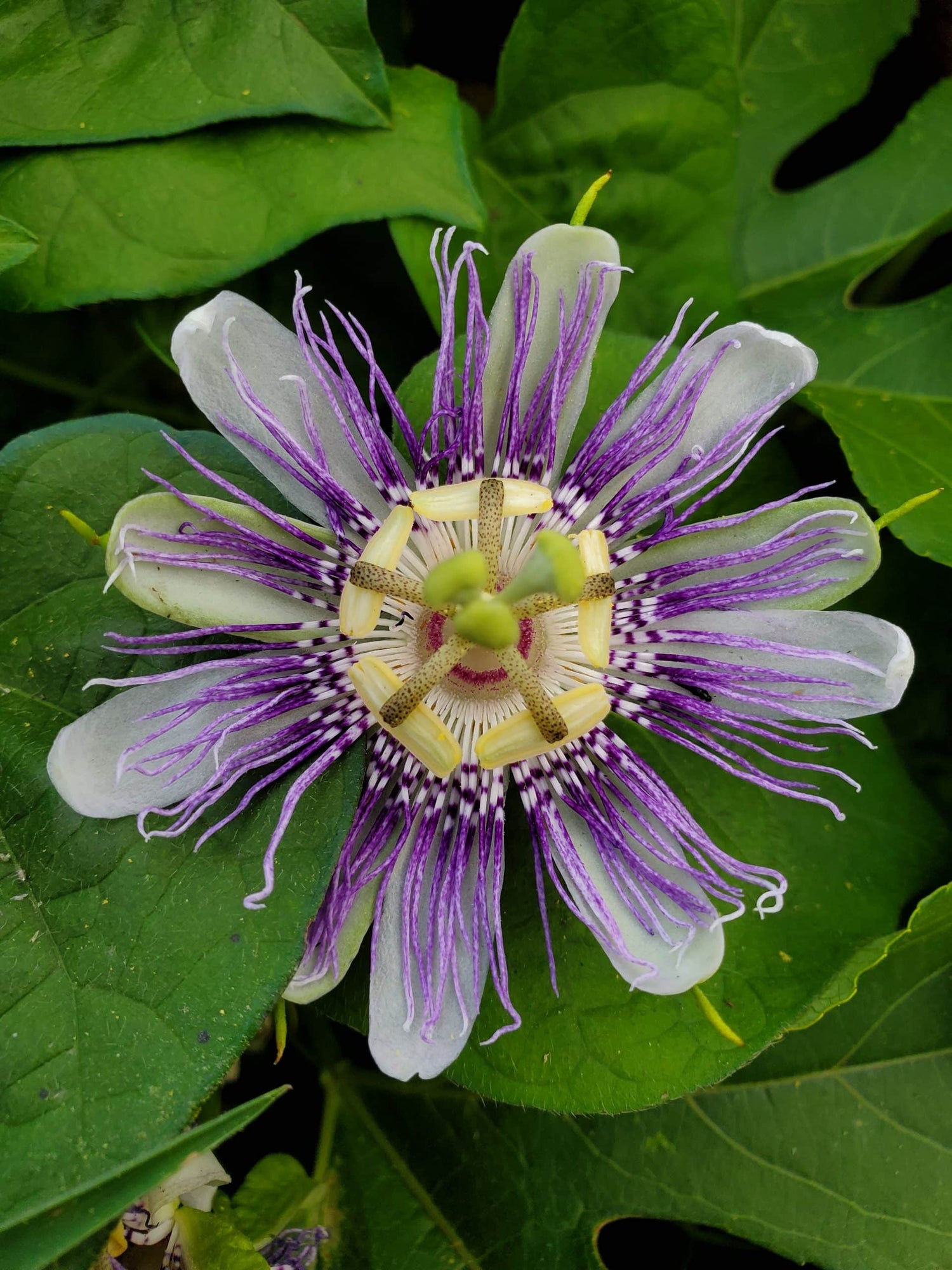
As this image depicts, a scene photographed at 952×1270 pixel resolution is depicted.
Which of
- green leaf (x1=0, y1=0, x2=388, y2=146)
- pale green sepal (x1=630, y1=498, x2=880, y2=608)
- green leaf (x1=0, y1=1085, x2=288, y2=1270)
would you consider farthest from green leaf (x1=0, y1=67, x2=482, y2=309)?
green leaf (x1=0, y1=1085, x2=288, y2=1270)

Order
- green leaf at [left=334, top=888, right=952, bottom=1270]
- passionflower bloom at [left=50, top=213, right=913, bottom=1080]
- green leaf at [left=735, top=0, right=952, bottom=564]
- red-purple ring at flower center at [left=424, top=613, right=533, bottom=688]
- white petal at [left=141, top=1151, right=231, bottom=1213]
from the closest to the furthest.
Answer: passionflower bloom at [left=50, top=213, right=913, bottom=1080]
white petal at [left=141, top=1151, right=231, bottom=1213]
red-purple ring at flower center at [left=424, top=613, right=533, bottom=688]
green leaf at [left=334, top=888, right=952, bottom=1270]
green leaf at [left=735, top=0, right=952, bottom=564]

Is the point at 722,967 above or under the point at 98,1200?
under

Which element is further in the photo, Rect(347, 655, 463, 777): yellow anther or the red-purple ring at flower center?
the red-purple ring at flower center

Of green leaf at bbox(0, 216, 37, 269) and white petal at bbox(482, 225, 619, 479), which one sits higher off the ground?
green leaf at bbox(0, 216, 37, 269)

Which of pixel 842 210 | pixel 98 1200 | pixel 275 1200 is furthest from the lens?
pixel 842 210

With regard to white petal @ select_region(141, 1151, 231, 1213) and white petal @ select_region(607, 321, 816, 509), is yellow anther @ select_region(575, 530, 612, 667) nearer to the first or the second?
white petal @ select_region(607, 321, 816, 509)

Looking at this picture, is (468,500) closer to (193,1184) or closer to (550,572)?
(550,572)

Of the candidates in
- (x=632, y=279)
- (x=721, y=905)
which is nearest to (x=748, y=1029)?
(x=721, y=905)

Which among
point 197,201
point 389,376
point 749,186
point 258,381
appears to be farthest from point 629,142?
point 258,381
